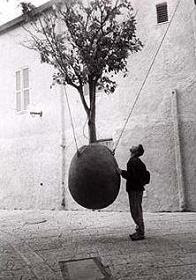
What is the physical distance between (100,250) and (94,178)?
108 cm

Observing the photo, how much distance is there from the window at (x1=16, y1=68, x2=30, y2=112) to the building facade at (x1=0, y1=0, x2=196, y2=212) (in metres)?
0.04

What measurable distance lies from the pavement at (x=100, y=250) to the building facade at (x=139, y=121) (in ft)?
4.63

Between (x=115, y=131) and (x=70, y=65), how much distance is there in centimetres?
477

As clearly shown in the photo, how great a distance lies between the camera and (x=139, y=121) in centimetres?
1009

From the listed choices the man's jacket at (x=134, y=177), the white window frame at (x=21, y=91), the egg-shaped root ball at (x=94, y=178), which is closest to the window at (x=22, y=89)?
the white window frame at (x=21, y=91)

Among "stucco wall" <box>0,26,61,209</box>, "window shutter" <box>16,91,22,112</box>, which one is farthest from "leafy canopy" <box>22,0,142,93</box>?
"window shutter" <box>16,91,22,112</box>

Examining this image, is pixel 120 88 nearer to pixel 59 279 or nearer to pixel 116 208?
pixel 116 208

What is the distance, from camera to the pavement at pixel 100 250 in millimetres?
4082

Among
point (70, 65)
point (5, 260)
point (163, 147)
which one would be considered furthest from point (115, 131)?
point (5, 260)

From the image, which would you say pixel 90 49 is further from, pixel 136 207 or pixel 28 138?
pixel 28 138

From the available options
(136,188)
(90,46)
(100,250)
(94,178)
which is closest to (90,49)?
(90,46)

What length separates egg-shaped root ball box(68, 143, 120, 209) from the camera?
16.3ft

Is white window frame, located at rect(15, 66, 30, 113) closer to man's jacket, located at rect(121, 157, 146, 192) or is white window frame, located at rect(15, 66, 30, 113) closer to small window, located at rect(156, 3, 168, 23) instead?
small window, located at rect(156, 3, 168, 23)

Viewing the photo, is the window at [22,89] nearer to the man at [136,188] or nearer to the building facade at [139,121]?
the building facade at [139,121]
